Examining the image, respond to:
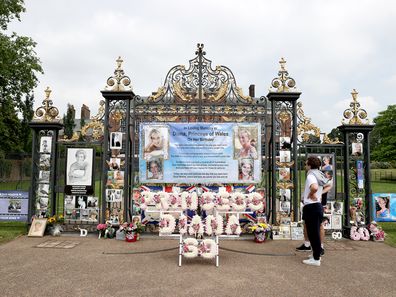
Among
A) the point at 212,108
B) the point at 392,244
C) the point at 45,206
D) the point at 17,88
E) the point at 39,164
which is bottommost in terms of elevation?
the point at 392,244

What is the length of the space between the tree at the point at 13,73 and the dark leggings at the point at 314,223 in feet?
47.4

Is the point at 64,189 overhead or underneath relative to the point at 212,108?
underneath

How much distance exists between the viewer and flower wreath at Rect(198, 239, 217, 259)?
484 cm

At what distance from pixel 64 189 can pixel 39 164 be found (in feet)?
3.22

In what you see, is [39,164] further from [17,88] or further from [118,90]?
[17,88]

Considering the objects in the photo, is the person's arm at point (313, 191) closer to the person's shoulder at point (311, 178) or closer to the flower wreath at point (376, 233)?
the person's shoulder at point (311, 178)

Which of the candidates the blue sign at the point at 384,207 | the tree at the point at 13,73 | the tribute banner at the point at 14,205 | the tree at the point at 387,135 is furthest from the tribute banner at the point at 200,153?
the tree at the point at 387,135

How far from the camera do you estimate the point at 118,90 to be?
7211mm

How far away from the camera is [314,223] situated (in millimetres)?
4973

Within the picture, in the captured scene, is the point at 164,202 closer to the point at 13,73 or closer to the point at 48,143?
the point at 48,143

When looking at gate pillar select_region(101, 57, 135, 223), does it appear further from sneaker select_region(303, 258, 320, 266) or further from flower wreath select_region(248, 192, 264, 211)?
sneaker select_region(303, 258, 320, 266)

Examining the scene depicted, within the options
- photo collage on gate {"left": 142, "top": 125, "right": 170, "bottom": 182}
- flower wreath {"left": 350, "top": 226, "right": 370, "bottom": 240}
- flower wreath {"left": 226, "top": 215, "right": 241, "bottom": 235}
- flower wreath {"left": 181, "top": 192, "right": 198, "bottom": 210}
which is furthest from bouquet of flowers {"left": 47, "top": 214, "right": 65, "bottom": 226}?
flower wreath {"left": 350, "top": 226, "right": 370, "bottom": 240}

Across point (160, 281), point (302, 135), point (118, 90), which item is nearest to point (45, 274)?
point (160, 281)

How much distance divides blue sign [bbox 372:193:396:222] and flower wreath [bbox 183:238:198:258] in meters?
4.86
